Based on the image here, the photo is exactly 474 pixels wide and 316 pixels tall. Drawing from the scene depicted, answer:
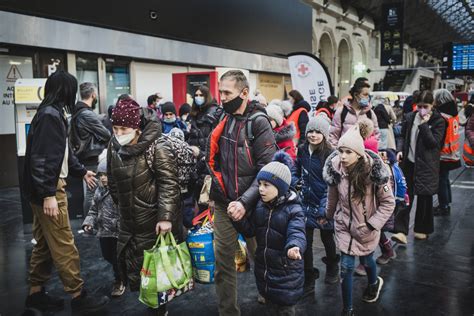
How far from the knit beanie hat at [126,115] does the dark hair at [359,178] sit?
1799 mm

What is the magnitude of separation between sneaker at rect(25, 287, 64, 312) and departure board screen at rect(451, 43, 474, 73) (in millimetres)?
8788

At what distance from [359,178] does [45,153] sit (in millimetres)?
2559

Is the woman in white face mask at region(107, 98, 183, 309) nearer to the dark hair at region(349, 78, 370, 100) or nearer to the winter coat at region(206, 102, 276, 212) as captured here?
the winter coat at region(206, 102, 276, 212)

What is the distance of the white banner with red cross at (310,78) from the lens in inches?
331

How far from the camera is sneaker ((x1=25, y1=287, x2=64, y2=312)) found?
12.3ft

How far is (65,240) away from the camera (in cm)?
364

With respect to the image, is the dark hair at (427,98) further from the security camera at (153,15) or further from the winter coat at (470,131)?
the security camera at (153,15)

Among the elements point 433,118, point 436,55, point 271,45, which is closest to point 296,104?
point 433,118

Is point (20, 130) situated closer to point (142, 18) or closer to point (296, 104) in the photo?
point (296, 104)

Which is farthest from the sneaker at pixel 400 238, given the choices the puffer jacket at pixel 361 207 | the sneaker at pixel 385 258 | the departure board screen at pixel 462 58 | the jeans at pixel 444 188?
the departure board screen at pixel 462 58

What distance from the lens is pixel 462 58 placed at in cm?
930

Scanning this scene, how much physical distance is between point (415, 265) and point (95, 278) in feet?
11.7

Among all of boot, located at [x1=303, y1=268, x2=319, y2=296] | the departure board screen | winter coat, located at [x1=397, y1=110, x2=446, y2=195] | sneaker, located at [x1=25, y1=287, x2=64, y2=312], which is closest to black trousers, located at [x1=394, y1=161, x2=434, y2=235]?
winter coat, located at [x1=397, y1=110, x2=446, y2=195]

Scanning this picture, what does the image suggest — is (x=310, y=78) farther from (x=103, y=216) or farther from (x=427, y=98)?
(x=103, y=216)
